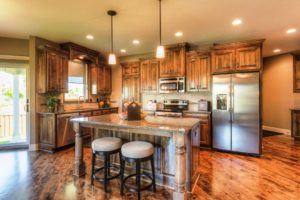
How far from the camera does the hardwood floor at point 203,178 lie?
7.95ft

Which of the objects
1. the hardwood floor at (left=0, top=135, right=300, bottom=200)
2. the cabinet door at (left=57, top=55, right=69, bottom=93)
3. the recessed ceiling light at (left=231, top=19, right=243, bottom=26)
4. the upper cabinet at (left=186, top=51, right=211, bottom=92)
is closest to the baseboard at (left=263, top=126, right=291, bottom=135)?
the hardwood floor at (left=0, top=135, right=300, bottom=200)

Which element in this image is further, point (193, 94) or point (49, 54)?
point (193, 94)

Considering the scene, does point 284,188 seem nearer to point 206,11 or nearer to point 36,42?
point 206,11

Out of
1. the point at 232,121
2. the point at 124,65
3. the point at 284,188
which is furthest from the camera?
the point at 124,65

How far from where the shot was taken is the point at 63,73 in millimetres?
4812

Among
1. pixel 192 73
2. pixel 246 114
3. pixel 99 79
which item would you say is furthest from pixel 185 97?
pixel 99 79

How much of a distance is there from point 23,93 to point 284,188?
6139 millimetres

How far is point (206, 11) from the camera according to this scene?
3.12m

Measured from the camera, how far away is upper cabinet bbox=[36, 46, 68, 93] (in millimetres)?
4320

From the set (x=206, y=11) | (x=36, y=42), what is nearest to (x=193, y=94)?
(x=206, y=11)

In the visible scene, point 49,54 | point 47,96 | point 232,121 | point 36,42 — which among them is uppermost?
point 36,42

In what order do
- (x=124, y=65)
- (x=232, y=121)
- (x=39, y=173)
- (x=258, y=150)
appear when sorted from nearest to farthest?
1. (x=39, y=173)
2. (x=258, y=150)
3. (x=232, y=121)
4. (x=124, y=65)

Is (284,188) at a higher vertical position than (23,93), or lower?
lower

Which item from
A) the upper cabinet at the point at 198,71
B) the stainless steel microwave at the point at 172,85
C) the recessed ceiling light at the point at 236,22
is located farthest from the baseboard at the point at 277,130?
the recessed ceiling light at the point at 236,22
